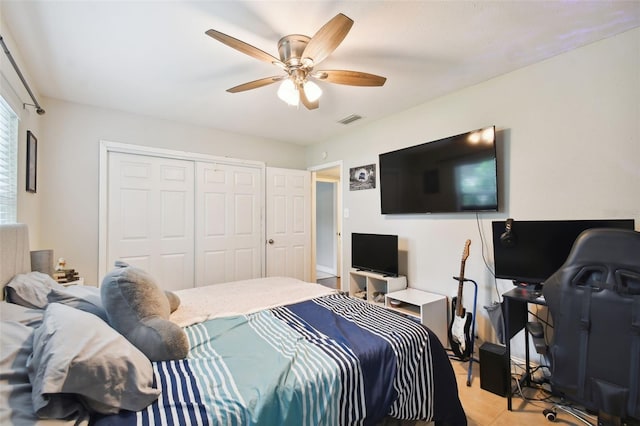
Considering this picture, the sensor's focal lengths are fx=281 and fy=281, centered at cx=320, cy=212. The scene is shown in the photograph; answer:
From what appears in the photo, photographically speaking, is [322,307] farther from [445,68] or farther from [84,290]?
[445,68]

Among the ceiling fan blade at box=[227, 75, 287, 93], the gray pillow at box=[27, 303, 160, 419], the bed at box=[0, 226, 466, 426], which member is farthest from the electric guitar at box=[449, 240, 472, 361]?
the gray pillow at box=[27, 303, 160, 419]

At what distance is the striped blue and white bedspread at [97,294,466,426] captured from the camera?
1.03 m

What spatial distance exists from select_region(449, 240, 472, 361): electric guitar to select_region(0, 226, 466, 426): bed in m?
1.00

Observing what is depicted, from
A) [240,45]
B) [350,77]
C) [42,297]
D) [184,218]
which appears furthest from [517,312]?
[184,218]

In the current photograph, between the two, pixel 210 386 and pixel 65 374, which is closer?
pixel 65 374

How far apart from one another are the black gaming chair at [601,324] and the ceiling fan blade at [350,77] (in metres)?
1.57

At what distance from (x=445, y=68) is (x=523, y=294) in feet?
6.18

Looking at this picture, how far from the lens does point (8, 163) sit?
2.08m

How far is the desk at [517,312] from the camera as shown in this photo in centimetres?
194

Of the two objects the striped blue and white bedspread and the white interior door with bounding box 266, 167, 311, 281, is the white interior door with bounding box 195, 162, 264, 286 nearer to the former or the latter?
the white interior door with bounding box 266, 167, 311, 281

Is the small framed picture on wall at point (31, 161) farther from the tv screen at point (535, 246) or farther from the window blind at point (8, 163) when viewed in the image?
the tv screen at point (535, 246)

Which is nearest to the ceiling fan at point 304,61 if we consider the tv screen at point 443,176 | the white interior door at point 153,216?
the tv screen at point 443,176

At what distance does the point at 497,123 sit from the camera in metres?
2.56

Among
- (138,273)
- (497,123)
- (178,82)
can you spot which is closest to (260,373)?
(138,273)
